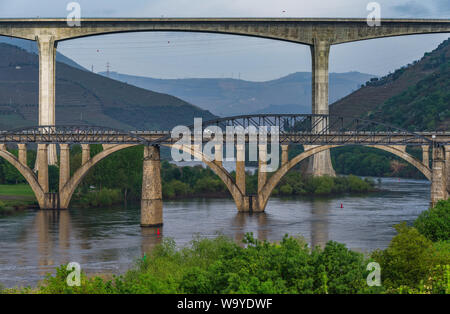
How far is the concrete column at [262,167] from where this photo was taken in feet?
298

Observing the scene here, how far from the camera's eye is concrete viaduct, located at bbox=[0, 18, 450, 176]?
10638 centimetres

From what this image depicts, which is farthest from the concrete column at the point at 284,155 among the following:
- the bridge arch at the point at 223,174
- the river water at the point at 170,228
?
the bridge arch at the point at 223,174

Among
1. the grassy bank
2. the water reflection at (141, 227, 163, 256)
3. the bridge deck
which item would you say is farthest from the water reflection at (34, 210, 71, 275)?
the bridge deck

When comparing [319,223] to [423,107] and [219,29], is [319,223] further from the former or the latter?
[423,107]

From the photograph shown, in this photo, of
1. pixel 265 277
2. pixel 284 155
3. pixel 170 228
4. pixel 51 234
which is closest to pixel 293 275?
pixel 265 277

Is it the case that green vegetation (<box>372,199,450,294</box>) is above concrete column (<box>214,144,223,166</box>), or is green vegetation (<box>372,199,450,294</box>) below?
below

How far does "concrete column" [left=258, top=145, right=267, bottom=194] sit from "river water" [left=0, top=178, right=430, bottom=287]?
3558mm

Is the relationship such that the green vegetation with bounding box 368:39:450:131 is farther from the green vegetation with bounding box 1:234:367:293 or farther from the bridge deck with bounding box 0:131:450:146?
the green vegetation with bounding box 1:234:367:293

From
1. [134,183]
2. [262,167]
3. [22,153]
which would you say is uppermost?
[22,153]

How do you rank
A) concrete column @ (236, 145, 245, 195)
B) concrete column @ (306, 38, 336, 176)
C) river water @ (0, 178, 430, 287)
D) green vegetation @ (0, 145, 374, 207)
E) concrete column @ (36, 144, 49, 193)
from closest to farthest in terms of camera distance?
river water @ (0, 178, 430, 287) → concrete column @ (236, 145, 245, 195) → concrete column @ (36, 144, 49, 193) → green vegetation @ (0, 145, 374, 207) → concrete column @ (306, 38, 336, 176)

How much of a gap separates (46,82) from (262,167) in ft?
115

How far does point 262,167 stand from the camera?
301ft
